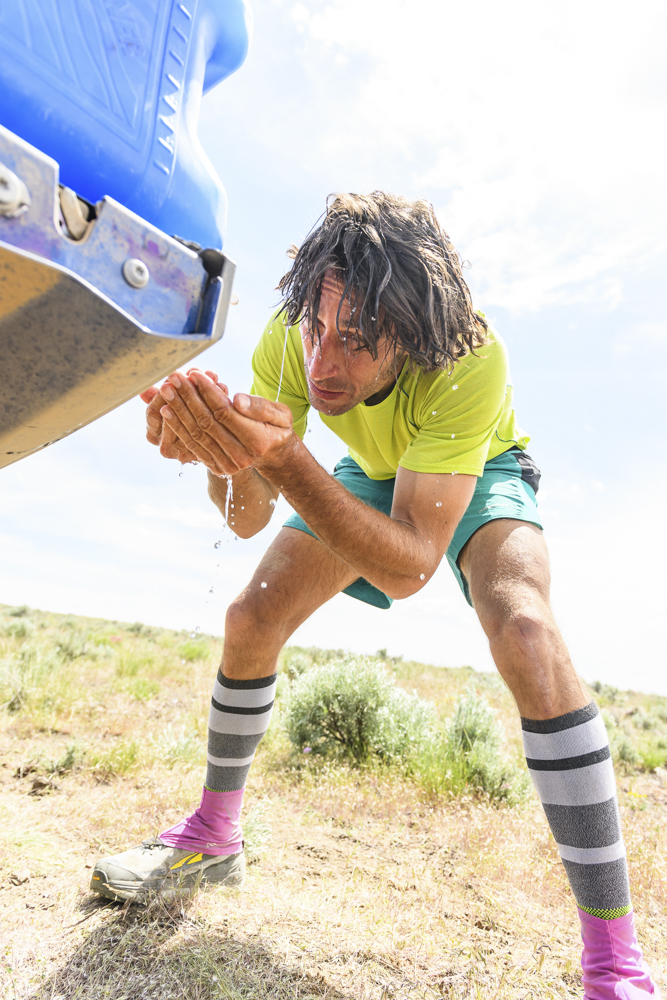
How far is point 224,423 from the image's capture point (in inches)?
54.6

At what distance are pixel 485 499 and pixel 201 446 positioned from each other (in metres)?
1.10

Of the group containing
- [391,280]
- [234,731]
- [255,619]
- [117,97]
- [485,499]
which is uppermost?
[391,280]

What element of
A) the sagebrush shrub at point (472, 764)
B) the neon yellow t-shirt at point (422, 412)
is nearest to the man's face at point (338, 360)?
the neon yellow t-shirt at point (422, 412)

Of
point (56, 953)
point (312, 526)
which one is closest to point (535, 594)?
point (312, 526)

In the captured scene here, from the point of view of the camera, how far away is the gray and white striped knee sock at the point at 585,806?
1.58 metres

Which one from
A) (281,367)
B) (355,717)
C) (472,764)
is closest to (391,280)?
(281,367)

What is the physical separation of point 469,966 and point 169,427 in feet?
5.87

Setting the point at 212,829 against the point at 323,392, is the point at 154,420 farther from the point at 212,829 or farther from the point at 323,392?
the point at 212,829

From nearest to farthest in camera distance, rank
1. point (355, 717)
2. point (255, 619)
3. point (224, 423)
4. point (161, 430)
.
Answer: point (224, 423) < point (161, 430) < point (255, 619) < point (355, 717)

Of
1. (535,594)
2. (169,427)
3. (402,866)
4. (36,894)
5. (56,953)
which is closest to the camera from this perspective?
(169,427)

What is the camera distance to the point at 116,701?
16.0 feet

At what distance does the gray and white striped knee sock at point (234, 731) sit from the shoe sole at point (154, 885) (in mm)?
271

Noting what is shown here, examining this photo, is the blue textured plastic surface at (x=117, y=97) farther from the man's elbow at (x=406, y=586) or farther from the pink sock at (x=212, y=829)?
the pink sock at (x=212, y=829)

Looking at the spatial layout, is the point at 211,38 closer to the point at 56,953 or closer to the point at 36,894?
the point at 56,953
